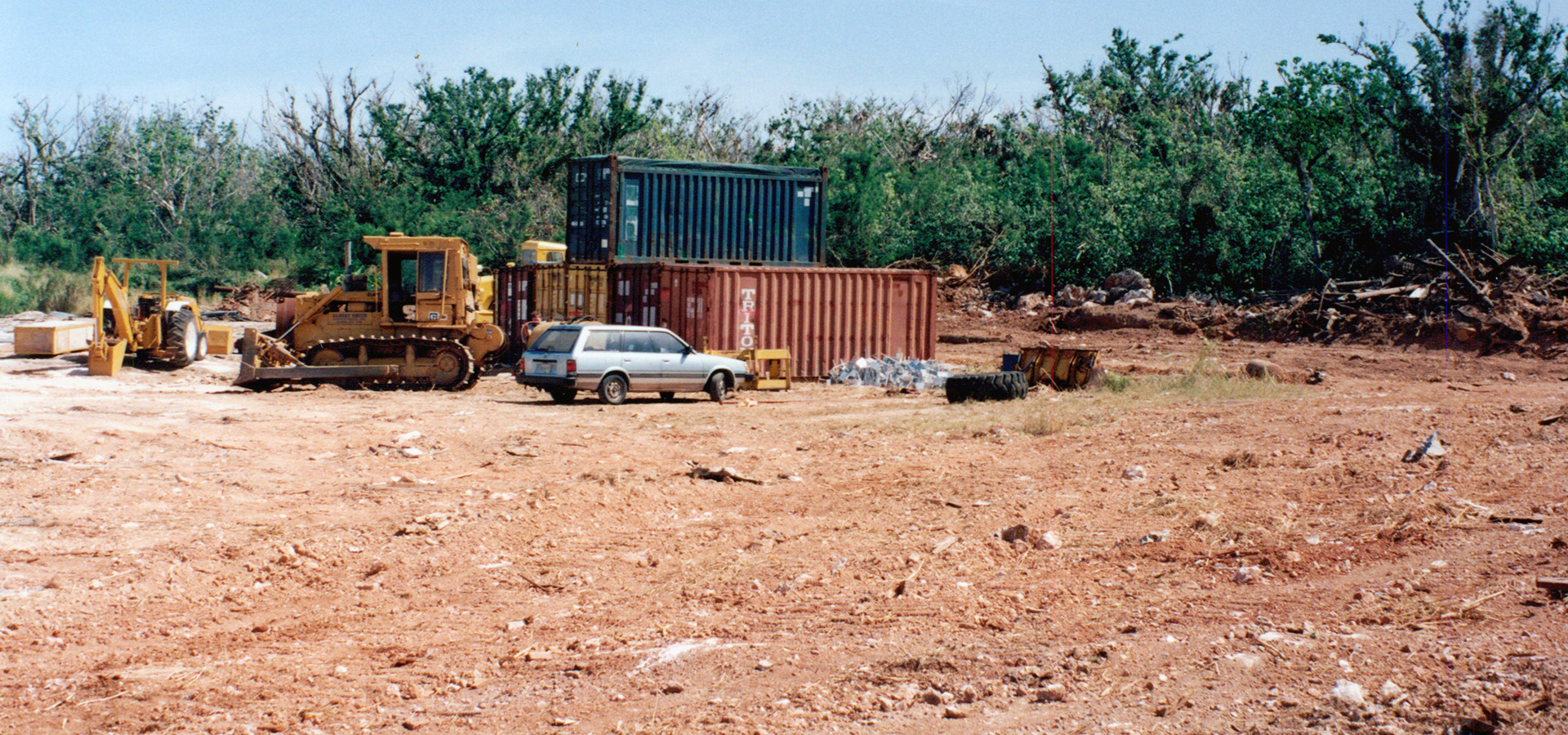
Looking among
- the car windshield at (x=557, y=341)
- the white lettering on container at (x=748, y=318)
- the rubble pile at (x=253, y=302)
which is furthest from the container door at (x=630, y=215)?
the rubble pile at (x=253, y=302)

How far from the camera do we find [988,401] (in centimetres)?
1844

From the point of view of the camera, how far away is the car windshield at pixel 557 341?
18.8 meters

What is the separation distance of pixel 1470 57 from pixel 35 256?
52.3 meters

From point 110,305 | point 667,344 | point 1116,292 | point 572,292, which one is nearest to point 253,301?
point 110,305

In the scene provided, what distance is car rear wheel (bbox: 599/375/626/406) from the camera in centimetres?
1894

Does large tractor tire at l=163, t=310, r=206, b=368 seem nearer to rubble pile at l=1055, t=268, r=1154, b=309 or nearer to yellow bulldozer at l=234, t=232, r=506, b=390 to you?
yellow bulldozer at l=234, t=232, r=506, b=390

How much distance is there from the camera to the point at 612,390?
1906cm

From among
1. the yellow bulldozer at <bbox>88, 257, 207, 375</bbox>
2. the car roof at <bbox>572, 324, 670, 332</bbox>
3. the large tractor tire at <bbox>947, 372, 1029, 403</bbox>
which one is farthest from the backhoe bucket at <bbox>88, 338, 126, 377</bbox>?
the large tractor tire at <bbox>947, 372, 1029, 403</bbox>

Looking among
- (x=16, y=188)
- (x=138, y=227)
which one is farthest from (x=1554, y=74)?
(x=16, y=188)

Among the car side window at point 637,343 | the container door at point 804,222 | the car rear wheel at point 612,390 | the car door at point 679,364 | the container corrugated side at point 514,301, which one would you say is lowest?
the car rear wheel at point 612,390

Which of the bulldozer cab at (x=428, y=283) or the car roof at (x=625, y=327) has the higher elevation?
the bulldozer cab at (x=428, y=283)

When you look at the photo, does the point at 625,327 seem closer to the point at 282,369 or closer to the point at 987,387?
the point at 282,369

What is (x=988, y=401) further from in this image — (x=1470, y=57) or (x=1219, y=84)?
(x=1219, y=84)

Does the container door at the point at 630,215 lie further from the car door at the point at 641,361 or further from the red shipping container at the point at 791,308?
the car door at the point at 641,361
